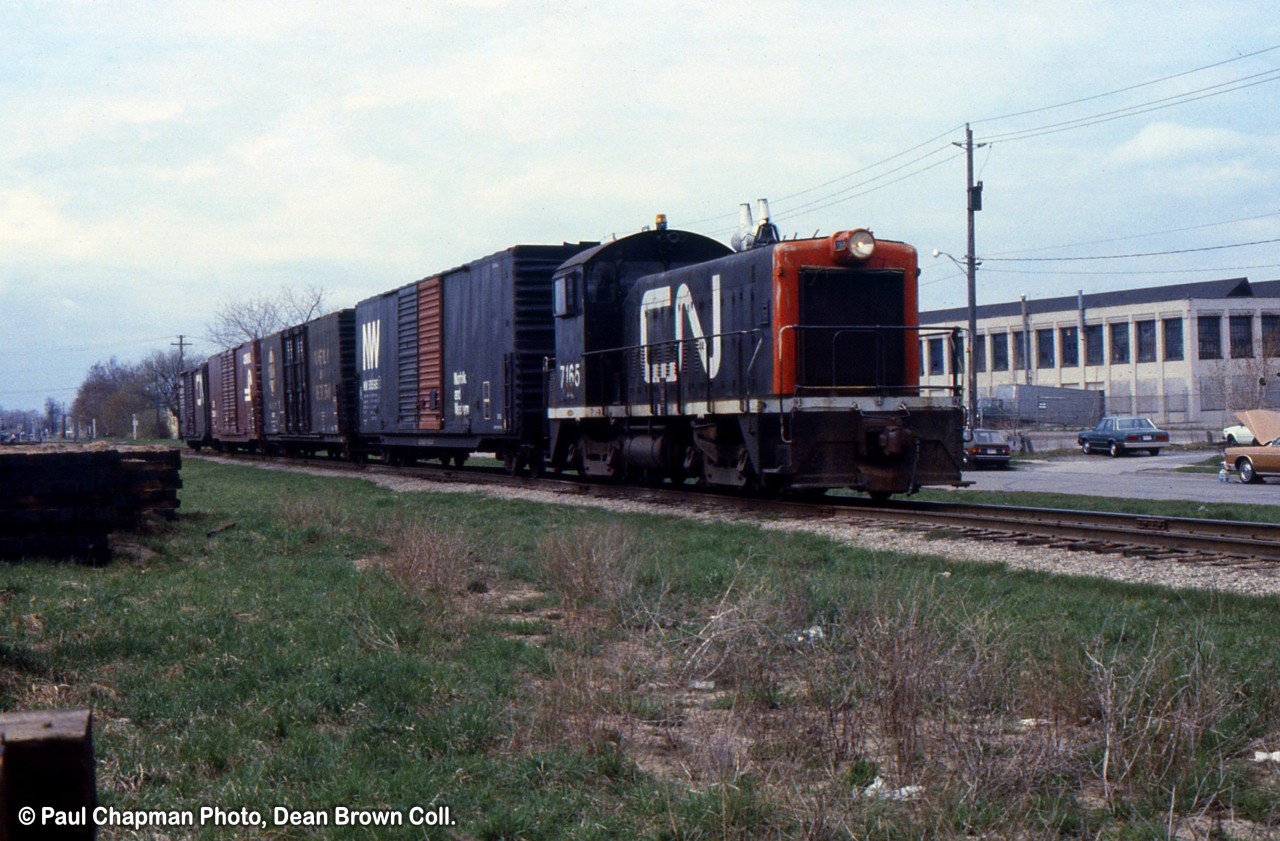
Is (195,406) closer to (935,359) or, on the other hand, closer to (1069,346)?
(935,359)

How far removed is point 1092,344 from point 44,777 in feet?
268

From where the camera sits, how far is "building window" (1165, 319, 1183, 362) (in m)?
71.5

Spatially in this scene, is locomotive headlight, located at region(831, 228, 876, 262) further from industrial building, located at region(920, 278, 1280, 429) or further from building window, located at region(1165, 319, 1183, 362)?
building window, located at region(1165, 319, 1183, 362)

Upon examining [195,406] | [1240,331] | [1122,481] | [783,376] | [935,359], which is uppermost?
→ [1240,331]

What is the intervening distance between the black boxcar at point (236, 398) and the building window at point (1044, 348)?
57411 mm

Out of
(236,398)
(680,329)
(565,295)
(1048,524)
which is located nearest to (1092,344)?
(236,398)

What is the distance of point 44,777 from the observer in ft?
6.74

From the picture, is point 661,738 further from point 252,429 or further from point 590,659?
point 252,429

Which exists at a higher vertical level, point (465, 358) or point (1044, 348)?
point (1044, 348)

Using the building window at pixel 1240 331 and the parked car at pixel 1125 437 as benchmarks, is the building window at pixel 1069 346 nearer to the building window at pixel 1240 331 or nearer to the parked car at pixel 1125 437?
the building window at pixel 1240 331

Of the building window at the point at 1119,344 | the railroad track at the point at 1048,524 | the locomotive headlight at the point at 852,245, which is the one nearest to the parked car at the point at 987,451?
the railroad track at the point at 1048,524

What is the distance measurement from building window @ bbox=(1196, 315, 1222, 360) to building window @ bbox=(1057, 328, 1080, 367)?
8.53 metres

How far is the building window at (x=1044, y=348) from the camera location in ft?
261

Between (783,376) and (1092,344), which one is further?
(1092,344)
